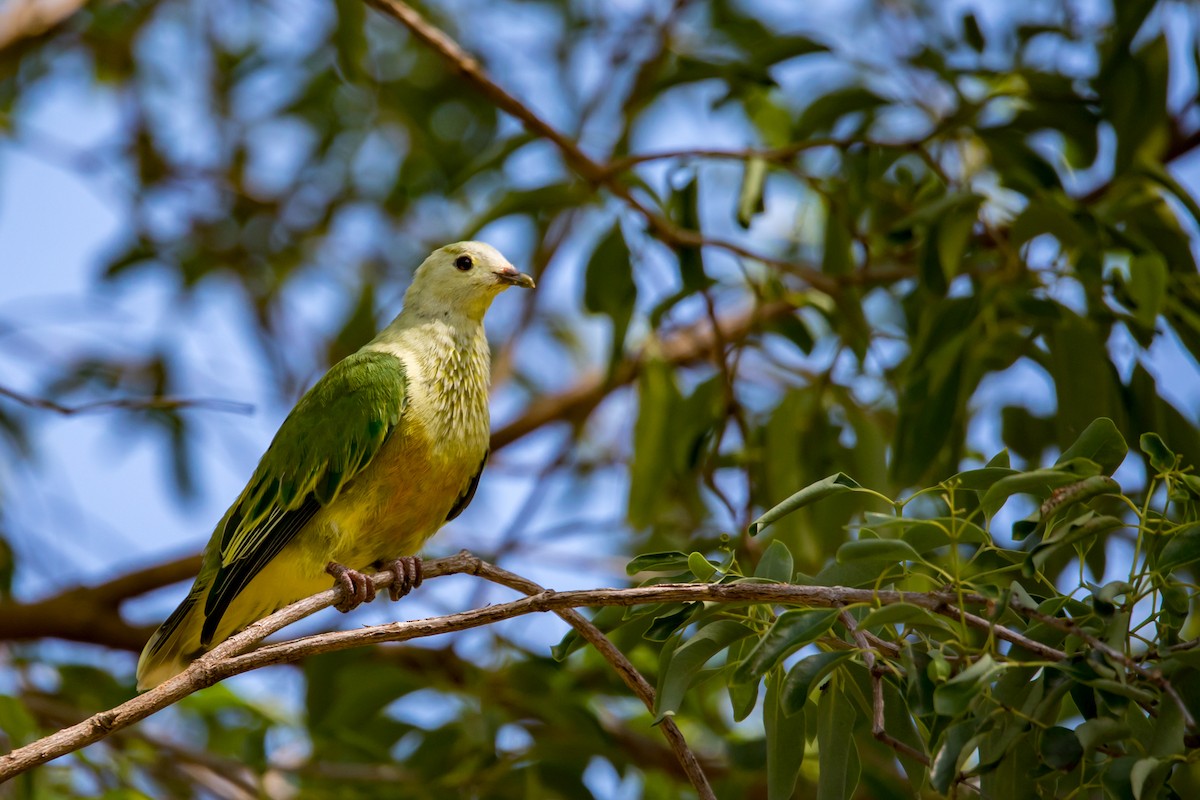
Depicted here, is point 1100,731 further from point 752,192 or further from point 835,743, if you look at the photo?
point 752,192

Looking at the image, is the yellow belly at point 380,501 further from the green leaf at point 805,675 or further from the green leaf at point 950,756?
the green leaf at point 950,756

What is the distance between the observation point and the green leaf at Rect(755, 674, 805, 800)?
6.50 feet

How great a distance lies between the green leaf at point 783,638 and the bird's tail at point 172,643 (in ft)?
7.29

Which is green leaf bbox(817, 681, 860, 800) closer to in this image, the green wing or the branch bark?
the branch bark

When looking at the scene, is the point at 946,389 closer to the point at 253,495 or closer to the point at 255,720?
the point at 253,495

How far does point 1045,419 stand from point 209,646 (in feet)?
8.51

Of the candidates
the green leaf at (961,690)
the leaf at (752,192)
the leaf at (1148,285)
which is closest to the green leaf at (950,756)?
the green leaf at (961,690)

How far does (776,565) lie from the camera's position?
198cm

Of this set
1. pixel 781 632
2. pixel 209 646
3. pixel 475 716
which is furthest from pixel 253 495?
pixel 781 632

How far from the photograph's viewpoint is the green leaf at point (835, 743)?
1.91 meters

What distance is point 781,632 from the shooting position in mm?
1696

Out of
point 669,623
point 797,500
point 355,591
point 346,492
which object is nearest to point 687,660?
point 669,623

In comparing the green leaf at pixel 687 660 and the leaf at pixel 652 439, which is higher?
the leaf at pixel 652 439

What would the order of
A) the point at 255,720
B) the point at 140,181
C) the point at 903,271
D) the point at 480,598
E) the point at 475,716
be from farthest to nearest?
the point at 140,181 → the point at 480,598 → the point at 255,720 → the point at 903,271 → the point at 475,716
